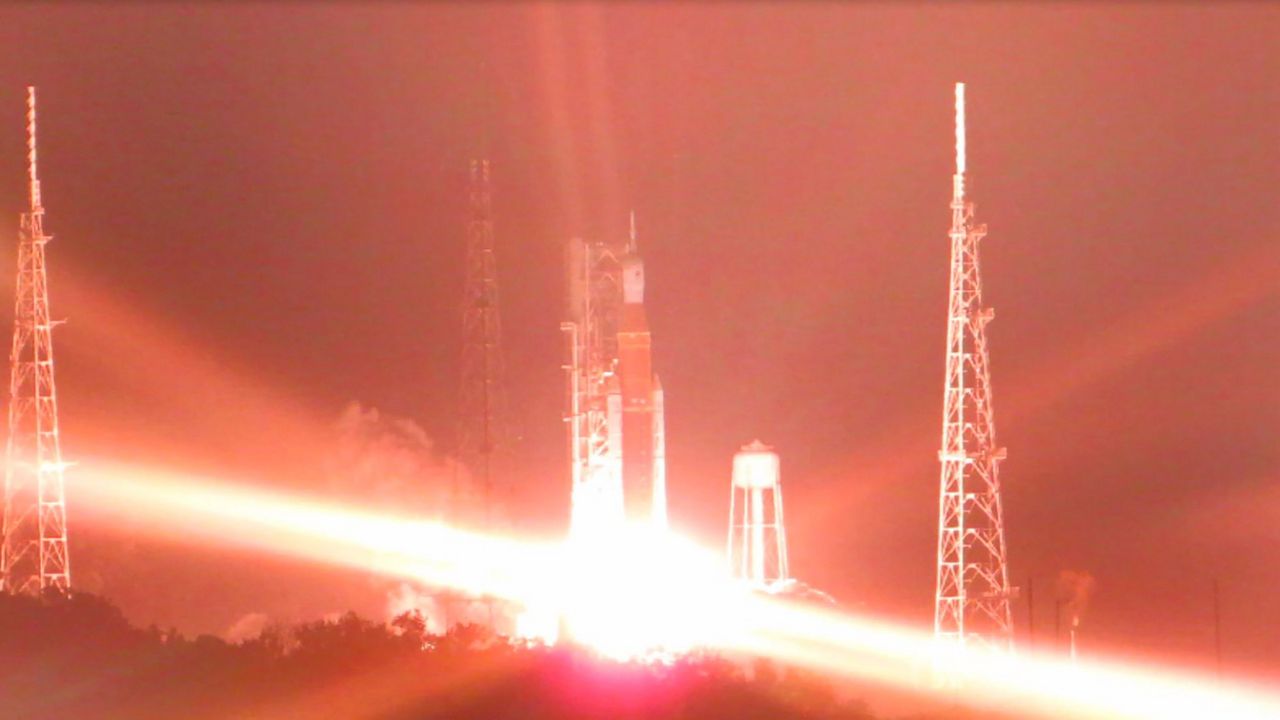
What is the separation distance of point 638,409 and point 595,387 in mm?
954

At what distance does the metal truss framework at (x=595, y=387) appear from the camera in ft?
162

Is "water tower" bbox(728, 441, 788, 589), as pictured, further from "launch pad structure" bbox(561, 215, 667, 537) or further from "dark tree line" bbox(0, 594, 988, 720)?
"dark tree line" bbox(0, 594, 988, 720)

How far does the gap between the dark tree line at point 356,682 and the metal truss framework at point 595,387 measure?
11.2 metres

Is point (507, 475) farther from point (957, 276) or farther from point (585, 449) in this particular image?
point (957, 276)

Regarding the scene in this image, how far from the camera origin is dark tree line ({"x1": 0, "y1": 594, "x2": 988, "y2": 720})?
3212 cm

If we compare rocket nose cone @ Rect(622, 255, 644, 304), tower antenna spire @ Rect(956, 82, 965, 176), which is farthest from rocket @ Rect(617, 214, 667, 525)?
tower antenna spire @ Rect(956, 82, 965, 176)

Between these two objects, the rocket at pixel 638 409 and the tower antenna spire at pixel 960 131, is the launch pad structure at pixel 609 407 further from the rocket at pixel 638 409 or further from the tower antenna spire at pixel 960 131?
the tower antenna spire at pixel 960 131

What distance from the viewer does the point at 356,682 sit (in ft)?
110

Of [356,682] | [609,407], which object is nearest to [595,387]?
[609,407]

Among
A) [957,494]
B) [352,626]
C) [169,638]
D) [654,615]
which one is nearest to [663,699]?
[352,626]

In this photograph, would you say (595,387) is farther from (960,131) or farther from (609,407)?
(960,131)

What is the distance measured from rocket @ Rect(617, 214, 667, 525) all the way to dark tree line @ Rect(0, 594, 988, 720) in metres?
11.3

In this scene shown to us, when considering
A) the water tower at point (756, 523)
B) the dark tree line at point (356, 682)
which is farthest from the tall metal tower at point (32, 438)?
the water tower at point (756, 523)

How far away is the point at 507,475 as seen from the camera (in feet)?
173
